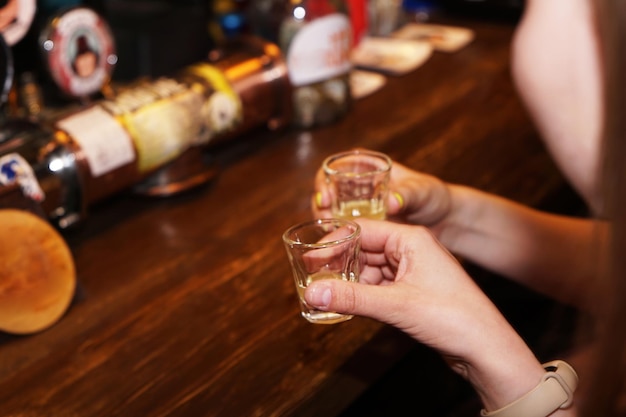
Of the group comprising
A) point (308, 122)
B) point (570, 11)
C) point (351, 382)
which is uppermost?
point (570, 11)

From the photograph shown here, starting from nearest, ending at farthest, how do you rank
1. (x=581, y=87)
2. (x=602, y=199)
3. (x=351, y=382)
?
(x=602, y=199) < (x=581, y=87) < (x=351, y=382)

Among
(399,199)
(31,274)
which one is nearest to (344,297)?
(399,199)

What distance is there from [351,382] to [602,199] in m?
0.43

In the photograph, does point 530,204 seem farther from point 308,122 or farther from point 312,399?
point 312,399

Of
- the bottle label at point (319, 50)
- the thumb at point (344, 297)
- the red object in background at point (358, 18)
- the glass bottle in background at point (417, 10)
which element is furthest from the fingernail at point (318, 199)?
the glass bottle in background at point (417, 10)

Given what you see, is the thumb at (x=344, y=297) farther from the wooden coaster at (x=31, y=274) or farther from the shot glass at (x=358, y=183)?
the wooden coaster at (x=31, y=274)

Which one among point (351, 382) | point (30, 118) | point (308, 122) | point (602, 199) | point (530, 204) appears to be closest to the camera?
point (602, 199)

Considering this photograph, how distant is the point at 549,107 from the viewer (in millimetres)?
864

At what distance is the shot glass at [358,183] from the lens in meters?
1.03

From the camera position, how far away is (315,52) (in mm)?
1413

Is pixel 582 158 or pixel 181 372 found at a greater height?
pixel 582 158

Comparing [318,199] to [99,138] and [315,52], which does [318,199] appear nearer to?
[99,138]

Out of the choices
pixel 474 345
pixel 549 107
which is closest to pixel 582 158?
pixel 549 107

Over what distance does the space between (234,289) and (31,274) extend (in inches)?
10.1
